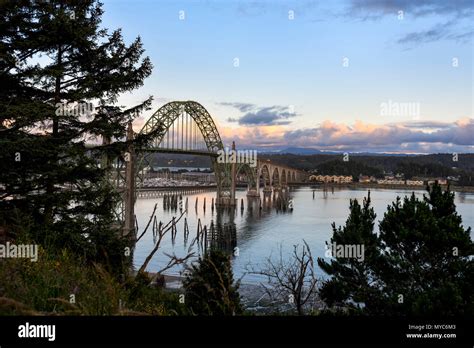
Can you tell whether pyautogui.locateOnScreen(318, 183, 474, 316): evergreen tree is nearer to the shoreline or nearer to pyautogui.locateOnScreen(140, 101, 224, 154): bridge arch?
pyautogui.locateOnScreen(140, 101, 224, 154): bridge arch

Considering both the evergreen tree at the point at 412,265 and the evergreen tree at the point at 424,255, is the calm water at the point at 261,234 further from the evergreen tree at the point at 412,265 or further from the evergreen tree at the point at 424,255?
the evergreen tree at the point at 424,255

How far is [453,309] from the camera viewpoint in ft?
37.2

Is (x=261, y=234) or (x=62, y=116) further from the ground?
(x=62, y=116)

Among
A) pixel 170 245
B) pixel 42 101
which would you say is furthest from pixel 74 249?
→ pixel 170 245

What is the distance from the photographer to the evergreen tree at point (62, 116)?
1160 cm

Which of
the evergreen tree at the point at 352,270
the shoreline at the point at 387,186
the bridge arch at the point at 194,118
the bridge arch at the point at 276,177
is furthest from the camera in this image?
the shoreline at the point at 387,186

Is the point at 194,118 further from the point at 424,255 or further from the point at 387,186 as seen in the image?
the point at 387,186

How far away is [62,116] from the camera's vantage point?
12.7m

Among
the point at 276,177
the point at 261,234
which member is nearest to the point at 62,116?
the point at 261,234

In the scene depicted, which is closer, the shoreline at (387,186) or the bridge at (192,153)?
the bridge at (192,153)

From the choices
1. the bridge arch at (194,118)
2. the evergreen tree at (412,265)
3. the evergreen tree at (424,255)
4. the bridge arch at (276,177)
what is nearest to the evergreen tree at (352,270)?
the evergreen tree at (412,265)

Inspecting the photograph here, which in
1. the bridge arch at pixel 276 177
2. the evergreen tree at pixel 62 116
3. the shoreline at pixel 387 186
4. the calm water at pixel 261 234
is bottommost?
the shoreline at pixel 387 186

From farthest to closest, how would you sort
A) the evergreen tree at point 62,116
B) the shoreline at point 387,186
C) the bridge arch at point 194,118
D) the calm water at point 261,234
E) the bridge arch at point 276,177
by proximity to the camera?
the shoreline at point 387,186 < the bridge arch at point 276,177 < the bridge arch at point 194,118 < the calm water at point 261,234 < the evergreen tree at point 62,116

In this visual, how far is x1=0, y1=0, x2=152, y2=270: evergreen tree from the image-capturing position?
11602 mm
